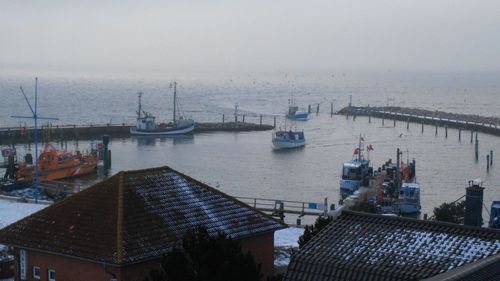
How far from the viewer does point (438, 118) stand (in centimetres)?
8056

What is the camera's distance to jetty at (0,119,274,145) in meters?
60.7

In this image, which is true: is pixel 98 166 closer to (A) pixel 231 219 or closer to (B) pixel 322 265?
(A) pixel 231 219

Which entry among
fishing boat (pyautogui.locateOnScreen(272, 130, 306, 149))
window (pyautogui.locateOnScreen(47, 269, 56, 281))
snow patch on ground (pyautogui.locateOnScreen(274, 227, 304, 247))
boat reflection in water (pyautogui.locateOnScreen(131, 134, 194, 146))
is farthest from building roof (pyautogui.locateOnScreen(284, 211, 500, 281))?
boat reflection in water (pyautogui.locateOnScreen(131, 134, 194, 146))

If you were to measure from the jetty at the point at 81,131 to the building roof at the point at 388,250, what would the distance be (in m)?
45.0

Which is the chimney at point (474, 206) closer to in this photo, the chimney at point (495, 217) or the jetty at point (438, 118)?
the chimney at point (495, 217)

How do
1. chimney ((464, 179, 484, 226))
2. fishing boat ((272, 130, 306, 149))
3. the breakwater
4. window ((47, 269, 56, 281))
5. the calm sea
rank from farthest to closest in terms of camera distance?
1. the breakwater
2. fishing boat ((272, 130, 306, 149))
3. the calm sea
4. chimney ((464, 179, 484, 226))
5. window ((47, 269, 56, 281))

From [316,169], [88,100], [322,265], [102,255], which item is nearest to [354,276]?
[322,265]

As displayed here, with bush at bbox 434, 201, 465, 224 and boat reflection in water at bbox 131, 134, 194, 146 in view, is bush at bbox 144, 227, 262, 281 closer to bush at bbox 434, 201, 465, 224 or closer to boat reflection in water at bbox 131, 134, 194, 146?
bush at bbox 434, 201, 465, 224

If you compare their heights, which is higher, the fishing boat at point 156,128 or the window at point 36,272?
the window at point 36,272

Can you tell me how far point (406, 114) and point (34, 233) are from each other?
76188 mm

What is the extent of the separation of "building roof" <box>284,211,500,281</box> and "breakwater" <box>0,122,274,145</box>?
44983 millimetres

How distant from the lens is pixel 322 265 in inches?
380

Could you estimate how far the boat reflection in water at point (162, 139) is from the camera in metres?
63.7

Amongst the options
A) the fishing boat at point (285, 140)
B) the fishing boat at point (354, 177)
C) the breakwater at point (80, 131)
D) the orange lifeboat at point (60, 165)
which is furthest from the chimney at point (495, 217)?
the breakwater at point (80, 131)
